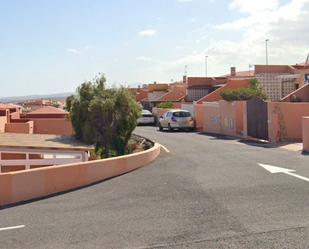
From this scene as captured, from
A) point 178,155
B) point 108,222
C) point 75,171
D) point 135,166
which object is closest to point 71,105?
point 178,155

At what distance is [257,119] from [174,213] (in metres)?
16.1

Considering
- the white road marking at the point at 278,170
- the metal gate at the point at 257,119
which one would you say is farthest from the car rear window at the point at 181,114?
the white road marking at the point at 278,170

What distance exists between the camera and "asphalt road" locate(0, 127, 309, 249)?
22.6 feet

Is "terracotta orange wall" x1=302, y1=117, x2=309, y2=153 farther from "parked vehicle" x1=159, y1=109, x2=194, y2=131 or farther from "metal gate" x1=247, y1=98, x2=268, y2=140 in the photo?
"parked vehicle" x1=159, y1=109, x2=194, y2=131

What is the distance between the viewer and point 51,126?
3694 centimetres

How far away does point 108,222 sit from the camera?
316 inches

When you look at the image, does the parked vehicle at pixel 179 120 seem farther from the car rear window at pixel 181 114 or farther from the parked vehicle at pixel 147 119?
the parked vehicle at pixel 147 119

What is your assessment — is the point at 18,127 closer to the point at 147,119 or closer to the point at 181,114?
the point at 181,114

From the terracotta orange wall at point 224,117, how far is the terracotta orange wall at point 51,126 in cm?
1105

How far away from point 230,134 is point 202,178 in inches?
632

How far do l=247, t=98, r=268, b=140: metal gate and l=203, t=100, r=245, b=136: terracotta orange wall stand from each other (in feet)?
4.16

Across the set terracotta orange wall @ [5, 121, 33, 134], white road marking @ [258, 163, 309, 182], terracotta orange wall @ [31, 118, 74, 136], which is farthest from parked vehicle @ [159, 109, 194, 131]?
white road marking @ [258, 163, 309, 182]

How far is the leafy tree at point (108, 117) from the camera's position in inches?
840

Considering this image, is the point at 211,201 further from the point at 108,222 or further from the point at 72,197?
the point at 72,197
